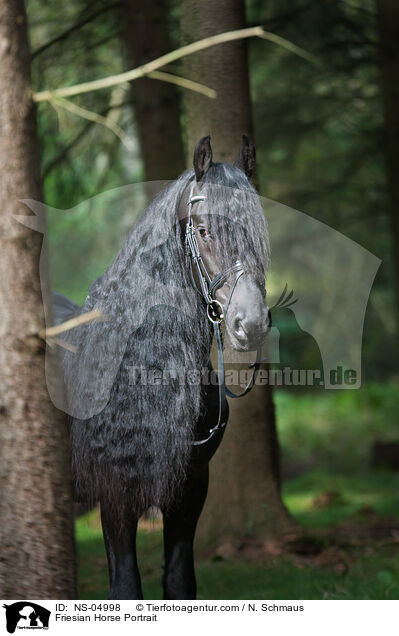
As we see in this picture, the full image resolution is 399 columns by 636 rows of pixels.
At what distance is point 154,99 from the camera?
594 cm

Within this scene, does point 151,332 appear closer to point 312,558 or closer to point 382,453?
point 312,558

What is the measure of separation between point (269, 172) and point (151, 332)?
6.70 metres

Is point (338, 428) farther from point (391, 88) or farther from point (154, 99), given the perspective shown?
point (154, 99)

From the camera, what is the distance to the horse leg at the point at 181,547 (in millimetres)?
3576

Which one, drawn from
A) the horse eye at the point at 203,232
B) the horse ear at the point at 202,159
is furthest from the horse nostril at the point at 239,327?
the horse ear at the point at 202,159

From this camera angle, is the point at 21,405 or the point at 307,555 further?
the point at 307,555

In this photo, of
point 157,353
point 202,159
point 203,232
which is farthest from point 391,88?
point 157,353

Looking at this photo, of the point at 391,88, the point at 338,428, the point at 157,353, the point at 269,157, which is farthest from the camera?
the point at 338,428

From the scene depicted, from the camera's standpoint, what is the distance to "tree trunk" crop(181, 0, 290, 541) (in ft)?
14.8

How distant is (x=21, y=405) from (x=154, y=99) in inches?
143

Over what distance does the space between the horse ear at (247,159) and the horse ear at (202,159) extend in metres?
0.26

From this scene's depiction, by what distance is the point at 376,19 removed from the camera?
24.0ft
